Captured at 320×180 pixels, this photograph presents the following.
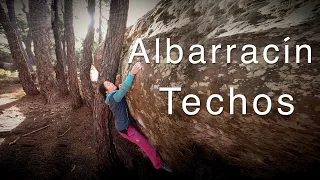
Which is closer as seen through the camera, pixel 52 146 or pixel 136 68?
pixel 136 68

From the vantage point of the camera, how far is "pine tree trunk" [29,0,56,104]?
294 inches

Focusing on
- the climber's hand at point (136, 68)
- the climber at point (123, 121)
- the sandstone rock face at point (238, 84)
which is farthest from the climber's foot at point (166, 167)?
the climber's hand at point (136, 68)

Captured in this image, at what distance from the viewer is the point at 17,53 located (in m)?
8.45

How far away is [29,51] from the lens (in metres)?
20.9

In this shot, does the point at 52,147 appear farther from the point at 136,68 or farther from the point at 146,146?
the point at 136,68

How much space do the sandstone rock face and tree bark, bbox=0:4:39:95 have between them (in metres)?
8.19

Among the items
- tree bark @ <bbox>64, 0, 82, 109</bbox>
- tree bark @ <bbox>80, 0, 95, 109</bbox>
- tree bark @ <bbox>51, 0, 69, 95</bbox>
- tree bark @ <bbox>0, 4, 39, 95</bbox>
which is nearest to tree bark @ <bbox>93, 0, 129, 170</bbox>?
tree bark @ <bbox>80, 0, 95, 109</bbox>

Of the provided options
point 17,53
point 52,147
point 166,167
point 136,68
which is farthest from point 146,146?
point 17,53

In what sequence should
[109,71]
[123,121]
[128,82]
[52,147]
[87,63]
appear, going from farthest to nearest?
[87,63] → [52,147] → [109,71] → [123,121] → [128,82]

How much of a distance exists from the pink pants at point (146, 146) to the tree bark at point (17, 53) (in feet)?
25.7

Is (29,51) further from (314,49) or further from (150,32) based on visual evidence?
(314,49)

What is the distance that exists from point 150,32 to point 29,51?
2339 centimetres

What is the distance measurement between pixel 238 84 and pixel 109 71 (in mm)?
2622

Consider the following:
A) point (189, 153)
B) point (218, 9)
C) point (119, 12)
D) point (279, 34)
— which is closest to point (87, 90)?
point (119, 12)
